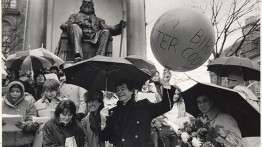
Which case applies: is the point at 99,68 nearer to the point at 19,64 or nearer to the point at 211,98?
the point at 211,98

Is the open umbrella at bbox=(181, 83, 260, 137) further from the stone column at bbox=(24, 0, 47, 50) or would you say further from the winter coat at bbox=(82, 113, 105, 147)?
the stone column at bbox=(24, 0, 47, 50)

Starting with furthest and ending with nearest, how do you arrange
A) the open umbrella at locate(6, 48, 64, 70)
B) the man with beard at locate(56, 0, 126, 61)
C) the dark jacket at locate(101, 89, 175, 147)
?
the man with beard at locate(56, 0, 126, 61)
the open umbrella at locate(6, 48, 64, 70)
the dark jacket at locate(101, 89, 175, 147)

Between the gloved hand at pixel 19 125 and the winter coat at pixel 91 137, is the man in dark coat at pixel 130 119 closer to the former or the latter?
the winter coat at pixel 91 137

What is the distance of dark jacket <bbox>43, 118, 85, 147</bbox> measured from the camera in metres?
5.00

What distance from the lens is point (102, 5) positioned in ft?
42.6

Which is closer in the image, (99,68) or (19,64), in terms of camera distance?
(99,68)

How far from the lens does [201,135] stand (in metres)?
4.20

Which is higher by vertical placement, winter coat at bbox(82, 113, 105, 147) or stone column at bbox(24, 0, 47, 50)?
stone column at bbox(24, 0, 47, 50)

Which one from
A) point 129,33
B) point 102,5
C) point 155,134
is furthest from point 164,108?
point 102,5

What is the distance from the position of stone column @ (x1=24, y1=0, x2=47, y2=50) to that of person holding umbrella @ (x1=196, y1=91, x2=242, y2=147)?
710 cm

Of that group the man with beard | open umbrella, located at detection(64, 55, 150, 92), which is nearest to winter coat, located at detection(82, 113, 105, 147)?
open umbrella, located at detection(64, 55, 150, 92)

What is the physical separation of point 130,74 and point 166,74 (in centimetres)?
76

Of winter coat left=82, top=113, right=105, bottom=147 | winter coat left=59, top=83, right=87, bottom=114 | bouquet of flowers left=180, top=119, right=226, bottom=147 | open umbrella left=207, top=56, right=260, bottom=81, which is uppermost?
open umbrella left=207, top=56, right=260, bottom=81

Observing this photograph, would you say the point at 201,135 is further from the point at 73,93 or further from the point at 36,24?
the point at 36,24
